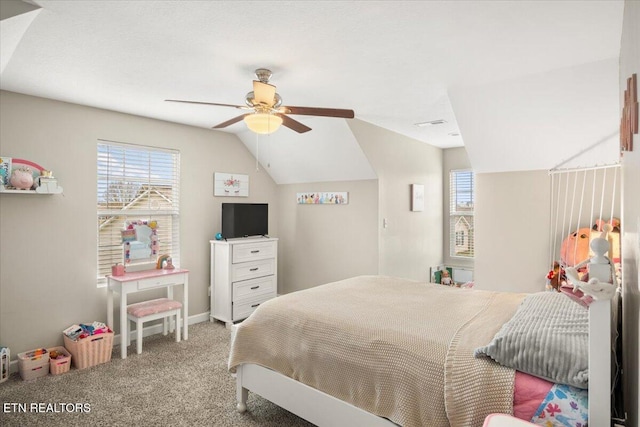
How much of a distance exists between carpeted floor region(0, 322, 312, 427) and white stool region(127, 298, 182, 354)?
9.5 inches

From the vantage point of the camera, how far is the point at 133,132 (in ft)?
12.8

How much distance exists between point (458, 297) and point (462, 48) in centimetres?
165

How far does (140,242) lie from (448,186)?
458 cm

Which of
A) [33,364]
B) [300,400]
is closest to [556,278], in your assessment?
[300,400]

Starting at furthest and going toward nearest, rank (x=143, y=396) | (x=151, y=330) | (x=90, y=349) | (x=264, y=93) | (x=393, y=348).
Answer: (x=151, y=330)
(x=90, y=349)
(x=143, y=396)
(x=264, y=93)
(x=393, y=348)

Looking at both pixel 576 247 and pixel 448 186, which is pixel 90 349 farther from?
pixel 448 186

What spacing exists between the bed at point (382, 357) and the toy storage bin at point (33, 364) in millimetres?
1774

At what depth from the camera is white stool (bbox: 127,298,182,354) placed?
3469 millimetres

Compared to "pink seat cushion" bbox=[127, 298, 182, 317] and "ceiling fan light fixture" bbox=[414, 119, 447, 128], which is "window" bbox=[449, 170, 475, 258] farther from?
"pink seat cushion" bbox=[127, 298, 182, 317]

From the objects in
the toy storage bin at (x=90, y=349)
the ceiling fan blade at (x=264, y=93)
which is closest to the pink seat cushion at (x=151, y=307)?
the toy storage bin at (x=90, y=349)

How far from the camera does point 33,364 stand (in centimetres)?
297

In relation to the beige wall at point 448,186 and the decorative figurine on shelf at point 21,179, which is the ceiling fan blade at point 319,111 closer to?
the decorative figurine on shelf at point 21,179

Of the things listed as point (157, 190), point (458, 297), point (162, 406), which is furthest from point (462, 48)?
point (157, 190)

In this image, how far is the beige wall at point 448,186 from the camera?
5.85 metres
